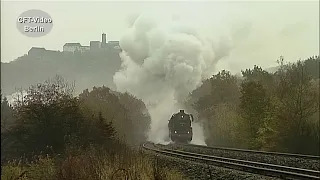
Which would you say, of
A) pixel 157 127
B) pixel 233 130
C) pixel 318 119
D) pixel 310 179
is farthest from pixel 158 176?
pixel 157 127

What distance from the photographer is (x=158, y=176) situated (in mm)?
8125

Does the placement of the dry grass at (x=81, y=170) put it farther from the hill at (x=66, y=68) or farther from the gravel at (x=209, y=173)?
the hill at (x=66, y=68)

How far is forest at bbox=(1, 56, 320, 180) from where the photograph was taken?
866 centimetres

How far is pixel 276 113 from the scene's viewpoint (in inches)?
754

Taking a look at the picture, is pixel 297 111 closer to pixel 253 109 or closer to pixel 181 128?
pixel 253 109

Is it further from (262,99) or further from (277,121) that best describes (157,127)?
(277,121)

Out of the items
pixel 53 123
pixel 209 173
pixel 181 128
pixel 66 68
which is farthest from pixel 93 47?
pixel 181 128

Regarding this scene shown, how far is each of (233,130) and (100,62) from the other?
30.5 feet

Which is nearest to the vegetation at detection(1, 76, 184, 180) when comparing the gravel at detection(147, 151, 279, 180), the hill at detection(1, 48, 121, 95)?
the hill at detection(1, 48, 121, 95)

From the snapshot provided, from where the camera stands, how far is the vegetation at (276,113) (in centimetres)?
1819

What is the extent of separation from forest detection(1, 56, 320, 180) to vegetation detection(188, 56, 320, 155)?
0.04m

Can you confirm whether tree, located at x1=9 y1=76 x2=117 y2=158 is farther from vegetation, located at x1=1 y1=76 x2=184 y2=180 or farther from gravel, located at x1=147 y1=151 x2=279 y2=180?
gravel, located at x1=147 y1=151 x2=279 y2=180

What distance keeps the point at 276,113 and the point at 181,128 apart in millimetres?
10936

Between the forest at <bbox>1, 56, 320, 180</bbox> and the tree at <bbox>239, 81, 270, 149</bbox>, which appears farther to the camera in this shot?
the tree at <bbox>239, 81, 270, 149</bbox>
